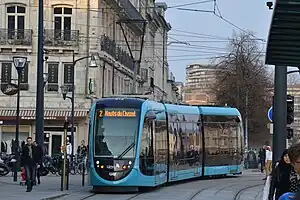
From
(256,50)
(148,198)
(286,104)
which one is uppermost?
(256,50)

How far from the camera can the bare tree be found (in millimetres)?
63375

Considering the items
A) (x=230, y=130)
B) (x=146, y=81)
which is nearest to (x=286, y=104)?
(x=230, y=130)

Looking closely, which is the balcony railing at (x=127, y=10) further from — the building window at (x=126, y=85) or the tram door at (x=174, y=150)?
the tram door at (x=174, y=150)

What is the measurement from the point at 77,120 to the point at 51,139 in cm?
225

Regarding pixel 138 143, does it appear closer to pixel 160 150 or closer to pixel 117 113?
pixel 117 113

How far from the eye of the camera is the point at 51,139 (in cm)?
5553

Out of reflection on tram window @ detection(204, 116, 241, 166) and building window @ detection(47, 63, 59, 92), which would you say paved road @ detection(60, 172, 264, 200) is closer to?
reflection on tram window @ detection(204, 116, 241, 166)

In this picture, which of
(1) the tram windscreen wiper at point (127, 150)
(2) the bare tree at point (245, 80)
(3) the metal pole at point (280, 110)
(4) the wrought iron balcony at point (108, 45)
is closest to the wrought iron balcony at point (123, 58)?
(4) the wrought iron balcony at point (108, 45)

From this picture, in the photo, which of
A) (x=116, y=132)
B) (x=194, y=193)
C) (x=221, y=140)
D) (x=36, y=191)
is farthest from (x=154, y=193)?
(x=221, y=140)

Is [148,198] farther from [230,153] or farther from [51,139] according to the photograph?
[51,139]

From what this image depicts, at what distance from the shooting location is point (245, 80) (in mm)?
64125

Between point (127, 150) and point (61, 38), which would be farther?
point (61, 38)

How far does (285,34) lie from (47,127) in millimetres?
46021

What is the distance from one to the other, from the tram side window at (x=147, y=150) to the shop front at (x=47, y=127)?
89.3ft
